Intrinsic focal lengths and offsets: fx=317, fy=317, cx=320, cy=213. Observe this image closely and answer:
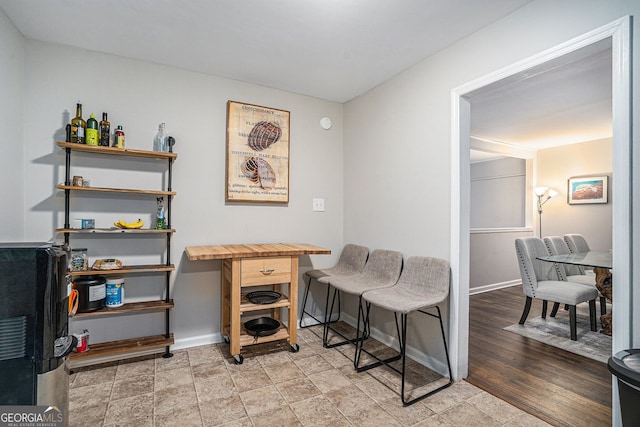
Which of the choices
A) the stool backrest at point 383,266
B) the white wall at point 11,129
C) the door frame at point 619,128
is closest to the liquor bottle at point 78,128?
the white wall at point 11,129

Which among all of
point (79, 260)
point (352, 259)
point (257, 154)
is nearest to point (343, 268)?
point (352, 259)

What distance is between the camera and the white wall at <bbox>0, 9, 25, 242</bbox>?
1.94 m

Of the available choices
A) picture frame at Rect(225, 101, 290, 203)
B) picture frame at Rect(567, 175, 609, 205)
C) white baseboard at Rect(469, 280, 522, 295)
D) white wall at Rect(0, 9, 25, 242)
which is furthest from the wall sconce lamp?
white wall at Rect(0, 9, 25, 242)

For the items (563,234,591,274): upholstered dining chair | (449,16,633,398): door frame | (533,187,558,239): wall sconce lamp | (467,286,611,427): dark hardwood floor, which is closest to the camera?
(449,16,633,398): door frame

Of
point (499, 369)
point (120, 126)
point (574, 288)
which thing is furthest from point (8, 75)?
point (574, 288)

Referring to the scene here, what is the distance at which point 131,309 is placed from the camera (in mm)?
2314

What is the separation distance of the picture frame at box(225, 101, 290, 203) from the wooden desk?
22.5 inches

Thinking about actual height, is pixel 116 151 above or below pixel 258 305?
above

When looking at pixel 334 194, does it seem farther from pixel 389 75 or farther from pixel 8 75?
pixel 8 75

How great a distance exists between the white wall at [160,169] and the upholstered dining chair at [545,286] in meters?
2.11

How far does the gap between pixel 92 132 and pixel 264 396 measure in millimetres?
2150

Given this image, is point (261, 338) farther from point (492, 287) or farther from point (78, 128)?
point (492, 287)

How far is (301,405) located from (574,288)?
2.77 meters

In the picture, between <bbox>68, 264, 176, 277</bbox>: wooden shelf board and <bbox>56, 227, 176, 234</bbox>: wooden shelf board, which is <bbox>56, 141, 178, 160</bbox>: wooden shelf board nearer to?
<bbox>56, 227, 176, 234</bbox>: wooden shelf board
